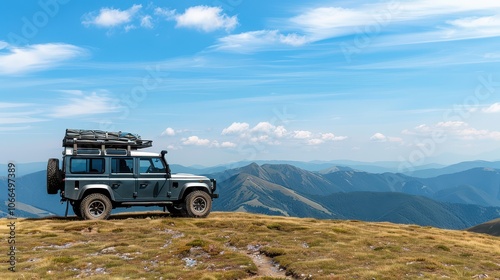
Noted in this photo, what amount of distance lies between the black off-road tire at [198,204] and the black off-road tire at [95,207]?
16.2ft

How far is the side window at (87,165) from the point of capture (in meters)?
27.2

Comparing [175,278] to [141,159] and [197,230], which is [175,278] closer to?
[197,230]

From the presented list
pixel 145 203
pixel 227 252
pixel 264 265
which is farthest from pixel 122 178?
pixel 264 265

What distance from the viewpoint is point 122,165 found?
92.5ft

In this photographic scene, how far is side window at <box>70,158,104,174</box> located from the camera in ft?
89.2

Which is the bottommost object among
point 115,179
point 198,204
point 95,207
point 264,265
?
point 264,265

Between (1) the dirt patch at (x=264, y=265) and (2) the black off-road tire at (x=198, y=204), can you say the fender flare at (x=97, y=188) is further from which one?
(1) the dirt patch at (x=264, y=265)

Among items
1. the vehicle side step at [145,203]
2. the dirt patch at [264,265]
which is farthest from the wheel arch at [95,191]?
the dirt patch at [264,265]

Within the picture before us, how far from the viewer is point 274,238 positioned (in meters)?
23.4

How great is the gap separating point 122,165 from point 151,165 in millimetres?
1831

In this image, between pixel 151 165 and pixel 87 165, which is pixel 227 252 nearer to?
pixel 151 165

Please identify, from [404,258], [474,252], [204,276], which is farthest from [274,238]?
[474,252]

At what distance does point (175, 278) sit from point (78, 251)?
6771 mm

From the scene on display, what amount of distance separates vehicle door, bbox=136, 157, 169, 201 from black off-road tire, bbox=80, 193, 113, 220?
2.03 metres
